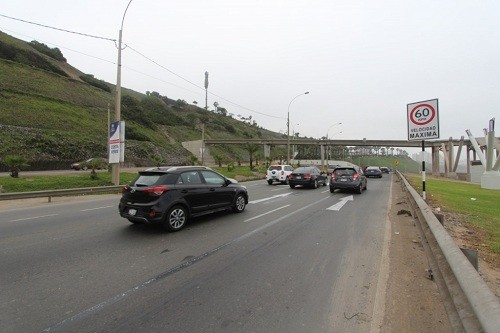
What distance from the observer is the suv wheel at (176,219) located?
7.15 metres

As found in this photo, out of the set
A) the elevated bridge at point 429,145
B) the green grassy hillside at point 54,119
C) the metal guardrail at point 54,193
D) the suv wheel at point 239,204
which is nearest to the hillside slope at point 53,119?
the green grassy hillside at point 54,119

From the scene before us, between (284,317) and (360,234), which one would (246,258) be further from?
(360,234)

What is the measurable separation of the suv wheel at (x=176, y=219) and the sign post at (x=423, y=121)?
27.7 feet

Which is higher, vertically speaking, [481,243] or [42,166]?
[42,166]

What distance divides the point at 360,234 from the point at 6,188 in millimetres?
17593

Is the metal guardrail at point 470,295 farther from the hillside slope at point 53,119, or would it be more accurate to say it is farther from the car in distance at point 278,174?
the hillside slope at point 53,119

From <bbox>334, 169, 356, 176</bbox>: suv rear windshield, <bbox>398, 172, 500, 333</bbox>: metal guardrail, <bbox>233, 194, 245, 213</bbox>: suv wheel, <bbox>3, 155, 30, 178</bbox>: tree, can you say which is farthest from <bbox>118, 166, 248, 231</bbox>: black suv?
<bbox>3, 155, 30, 178</bbox>: tree

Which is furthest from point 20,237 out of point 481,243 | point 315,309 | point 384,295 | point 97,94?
point 97,94

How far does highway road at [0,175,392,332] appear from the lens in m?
3.33

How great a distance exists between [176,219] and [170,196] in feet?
1.96

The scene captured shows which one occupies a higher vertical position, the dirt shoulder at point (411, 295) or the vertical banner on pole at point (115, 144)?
the vertical banner on pole at point (115, 144)

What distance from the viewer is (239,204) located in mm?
9945

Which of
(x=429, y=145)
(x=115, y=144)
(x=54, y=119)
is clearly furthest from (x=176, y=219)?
(x=429, y=145)

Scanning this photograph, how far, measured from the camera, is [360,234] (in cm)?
725
